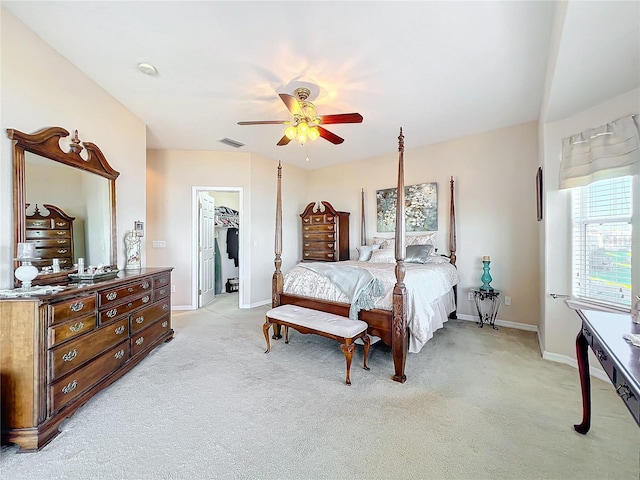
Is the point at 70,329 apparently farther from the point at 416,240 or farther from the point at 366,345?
the point at 416,240

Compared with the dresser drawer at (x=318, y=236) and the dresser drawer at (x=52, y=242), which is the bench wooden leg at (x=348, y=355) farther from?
the dresser drawer at (x=318, y=236)

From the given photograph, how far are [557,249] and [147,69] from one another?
4.28 m

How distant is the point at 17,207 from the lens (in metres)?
1.97

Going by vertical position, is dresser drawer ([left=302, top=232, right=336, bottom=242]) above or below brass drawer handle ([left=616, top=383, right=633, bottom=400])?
above

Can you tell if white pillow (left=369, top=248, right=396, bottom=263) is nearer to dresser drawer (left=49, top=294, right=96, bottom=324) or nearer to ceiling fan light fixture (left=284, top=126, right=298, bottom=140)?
ceiling fan light fixture (left=284, top=126, right=298, bottom=140)

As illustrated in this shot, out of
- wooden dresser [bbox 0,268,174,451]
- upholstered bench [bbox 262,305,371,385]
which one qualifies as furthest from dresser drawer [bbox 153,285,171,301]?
upholstered bench [bbox 262,305,371,385]

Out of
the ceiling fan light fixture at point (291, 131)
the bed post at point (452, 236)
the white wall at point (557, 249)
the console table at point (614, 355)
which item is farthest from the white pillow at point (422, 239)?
the console table at point (614, 355)

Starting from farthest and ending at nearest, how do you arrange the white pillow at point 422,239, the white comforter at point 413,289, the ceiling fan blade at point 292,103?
1. the white pillow at point 422,239
2. the white comforter at point 413,289
3. the ceiling fan blade at point 292,103

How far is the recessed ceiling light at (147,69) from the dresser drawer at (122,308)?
6.98 ft

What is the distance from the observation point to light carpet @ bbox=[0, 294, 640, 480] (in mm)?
1460

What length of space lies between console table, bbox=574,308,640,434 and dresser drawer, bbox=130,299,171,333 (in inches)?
130

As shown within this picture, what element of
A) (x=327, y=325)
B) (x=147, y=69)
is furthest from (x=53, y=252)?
(x=327, y=325)

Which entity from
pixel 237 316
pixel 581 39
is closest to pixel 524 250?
pixel 581 39

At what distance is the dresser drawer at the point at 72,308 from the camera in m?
A: 1.75
